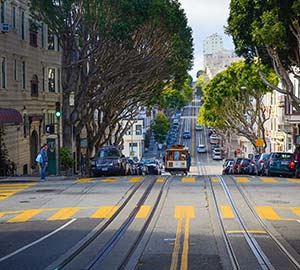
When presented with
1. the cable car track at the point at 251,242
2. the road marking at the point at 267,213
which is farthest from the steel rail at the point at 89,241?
the road marking at the point at 267,213

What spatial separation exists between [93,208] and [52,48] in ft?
95.4

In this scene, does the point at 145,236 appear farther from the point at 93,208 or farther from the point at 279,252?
the point at 93,208

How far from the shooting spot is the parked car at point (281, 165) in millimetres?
35537

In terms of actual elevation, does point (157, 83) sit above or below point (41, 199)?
above

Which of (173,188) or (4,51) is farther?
(4,51)

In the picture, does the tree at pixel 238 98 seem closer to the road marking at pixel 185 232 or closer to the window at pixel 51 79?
the window at pixel 51 79

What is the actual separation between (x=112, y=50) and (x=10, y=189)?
16.8 meters

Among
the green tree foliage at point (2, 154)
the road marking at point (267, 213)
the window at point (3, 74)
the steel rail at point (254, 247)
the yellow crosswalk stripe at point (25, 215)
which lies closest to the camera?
the steel rail at point (254, 247)

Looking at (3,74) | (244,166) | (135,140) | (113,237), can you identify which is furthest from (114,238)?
(135,140)

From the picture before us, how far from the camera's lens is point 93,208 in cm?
2148

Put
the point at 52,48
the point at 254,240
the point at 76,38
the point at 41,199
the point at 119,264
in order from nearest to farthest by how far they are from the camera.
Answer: the point at 119,264 < the point at 254,240 < the point at 41,199 < the point at 76,38 < the point at 52,48

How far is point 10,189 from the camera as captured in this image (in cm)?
2756

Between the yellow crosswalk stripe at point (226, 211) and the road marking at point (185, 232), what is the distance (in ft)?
2.85

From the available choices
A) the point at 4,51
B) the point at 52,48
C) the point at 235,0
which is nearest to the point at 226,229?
the point at 235,0
